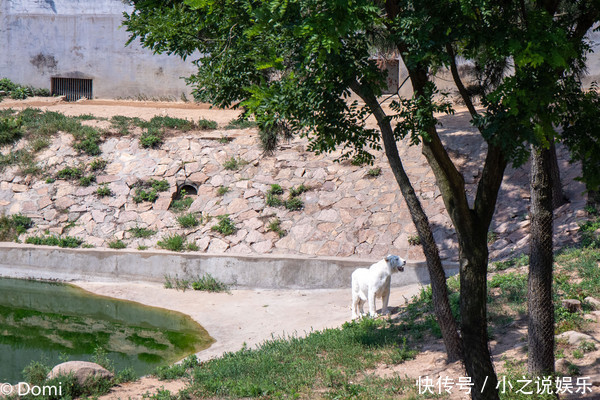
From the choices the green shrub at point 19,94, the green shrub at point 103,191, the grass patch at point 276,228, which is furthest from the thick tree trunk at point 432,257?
the green shrub at point 19,94

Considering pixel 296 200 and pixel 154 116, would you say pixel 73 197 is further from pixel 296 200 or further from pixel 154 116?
pixel 296 200

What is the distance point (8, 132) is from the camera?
1969 cm

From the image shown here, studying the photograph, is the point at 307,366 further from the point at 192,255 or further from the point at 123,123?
the point at 123,123

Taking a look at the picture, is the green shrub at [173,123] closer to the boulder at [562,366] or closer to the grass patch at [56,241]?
the grass patch at [56,241]

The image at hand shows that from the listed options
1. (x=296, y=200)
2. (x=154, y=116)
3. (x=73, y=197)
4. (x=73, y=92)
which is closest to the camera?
(x=296, y=200)

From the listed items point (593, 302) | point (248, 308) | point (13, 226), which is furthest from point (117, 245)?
point (593, 302)

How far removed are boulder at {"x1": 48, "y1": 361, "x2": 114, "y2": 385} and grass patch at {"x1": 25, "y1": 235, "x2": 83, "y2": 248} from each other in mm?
8190

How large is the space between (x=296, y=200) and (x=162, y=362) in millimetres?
6852

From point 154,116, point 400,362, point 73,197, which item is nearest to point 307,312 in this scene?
point 400,362

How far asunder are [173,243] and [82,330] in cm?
365

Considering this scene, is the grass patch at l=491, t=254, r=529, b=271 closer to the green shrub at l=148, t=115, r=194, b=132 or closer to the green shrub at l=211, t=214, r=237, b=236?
the green shrub at l=211, t=214, r=237, b=236

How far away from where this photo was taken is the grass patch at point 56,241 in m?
15.3

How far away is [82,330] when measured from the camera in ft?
38.0

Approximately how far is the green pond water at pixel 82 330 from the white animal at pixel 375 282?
274 cm
